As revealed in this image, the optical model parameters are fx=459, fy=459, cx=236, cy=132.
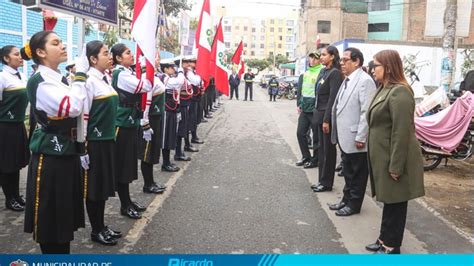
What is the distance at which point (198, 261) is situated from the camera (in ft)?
8.75

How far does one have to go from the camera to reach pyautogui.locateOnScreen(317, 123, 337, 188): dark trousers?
6.09 meters

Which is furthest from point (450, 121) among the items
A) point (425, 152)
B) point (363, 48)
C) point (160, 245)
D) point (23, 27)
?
point (363, 48)

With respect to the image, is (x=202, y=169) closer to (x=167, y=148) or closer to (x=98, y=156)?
(x=167, y=148)

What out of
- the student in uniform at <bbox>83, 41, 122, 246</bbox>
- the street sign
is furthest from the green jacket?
the student in uniform at <bbox>83, 41, 122, 246</bbox>

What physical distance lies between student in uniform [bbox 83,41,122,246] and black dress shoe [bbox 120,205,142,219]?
2.93 feet

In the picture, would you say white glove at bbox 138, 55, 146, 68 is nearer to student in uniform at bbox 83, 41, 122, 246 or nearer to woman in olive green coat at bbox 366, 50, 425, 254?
student in uniform at bbox 83, 41, 122, 246

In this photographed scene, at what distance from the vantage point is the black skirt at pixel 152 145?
5694mm

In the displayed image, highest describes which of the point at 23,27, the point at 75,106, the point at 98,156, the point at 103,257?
the point at 23,27

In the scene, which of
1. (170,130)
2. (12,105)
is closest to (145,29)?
(12,105)

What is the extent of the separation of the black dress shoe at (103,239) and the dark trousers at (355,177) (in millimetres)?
2690

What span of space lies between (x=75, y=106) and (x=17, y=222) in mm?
2398

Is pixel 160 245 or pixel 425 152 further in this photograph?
pixel 425 152

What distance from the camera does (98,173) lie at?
4.01 meters

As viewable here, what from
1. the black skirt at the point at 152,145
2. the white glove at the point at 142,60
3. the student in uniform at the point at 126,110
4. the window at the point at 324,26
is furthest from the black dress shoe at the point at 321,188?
the window at the point at 324,26
